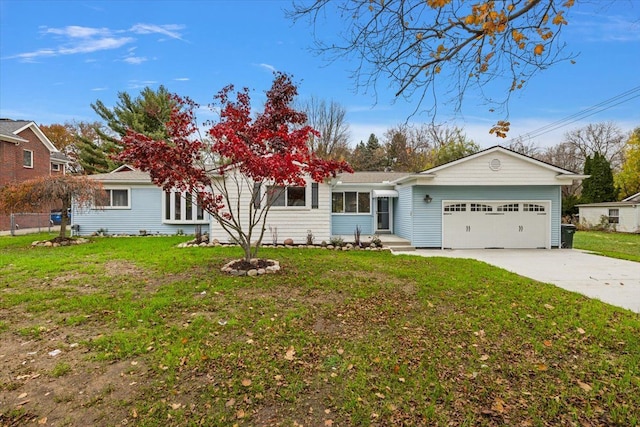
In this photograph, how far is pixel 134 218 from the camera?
1561 cm

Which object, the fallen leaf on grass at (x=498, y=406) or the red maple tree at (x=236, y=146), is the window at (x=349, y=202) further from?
the fallen leaf on grass at (x=498, y=406)

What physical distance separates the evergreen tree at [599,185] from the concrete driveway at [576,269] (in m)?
18.5

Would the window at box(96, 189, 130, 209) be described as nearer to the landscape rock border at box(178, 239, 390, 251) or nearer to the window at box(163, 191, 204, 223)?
the window at box(163, 191, 204, 223)

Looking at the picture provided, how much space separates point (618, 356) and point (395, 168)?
31240mm

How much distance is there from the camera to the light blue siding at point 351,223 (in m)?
15.8

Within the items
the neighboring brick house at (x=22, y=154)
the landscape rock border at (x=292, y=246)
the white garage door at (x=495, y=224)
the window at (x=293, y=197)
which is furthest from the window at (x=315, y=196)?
the neighboring brick house at (x=22, y=154)

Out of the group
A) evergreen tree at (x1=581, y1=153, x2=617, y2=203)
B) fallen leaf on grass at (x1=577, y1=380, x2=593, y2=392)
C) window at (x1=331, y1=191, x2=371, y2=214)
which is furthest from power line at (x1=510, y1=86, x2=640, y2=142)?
fallen leaf on grass at (x1=577, y1=380, x2=593, y2=392)

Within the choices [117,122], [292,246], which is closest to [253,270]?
[292,246]

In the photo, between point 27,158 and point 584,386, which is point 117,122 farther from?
point 584,386

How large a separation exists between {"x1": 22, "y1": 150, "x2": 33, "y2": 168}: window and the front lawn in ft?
62.4

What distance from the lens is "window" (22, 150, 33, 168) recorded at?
2126 cm

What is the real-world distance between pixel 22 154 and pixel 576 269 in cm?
2829

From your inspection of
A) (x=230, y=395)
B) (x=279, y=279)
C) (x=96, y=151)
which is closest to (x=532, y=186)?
(x=279, y=279)

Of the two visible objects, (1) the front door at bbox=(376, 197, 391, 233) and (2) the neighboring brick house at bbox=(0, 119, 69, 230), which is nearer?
(1) the front door at bbox=(376, 197, 391, 233)
